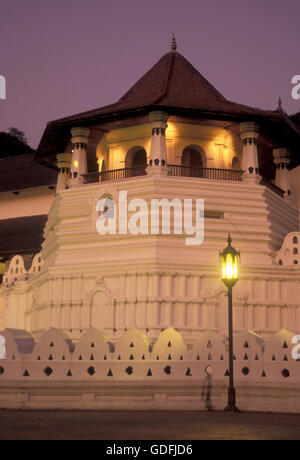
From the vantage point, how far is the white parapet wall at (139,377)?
15.8m

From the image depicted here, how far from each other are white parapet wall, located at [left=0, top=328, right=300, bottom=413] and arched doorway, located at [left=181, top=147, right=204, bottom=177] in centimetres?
1122

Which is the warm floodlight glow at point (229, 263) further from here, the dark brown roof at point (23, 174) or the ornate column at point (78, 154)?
the dark brown roof at point (23, 174)

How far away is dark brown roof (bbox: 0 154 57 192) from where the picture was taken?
43312mm

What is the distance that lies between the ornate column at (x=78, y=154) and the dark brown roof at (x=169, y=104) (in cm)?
40

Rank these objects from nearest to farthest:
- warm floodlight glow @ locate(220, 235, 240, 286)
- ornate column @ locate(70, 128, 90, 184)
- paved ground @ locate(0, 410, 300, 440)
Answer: paved ground @ locate(0, 410, 300, 440) → warm floodlight glow @ locate(220, 235, 240, 286) → ornate column @ locate(70, 128, 90, 184)

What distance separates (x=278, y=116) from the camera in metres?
25.7

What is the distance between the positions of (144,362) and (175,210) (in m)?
9.12

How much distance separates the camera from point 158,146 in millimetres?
24922

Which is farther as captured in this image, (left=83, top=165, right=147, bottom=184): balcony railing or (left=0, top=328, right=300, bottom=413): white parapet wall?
(left=83, top=165, right=147, bottom=184): balcony railing

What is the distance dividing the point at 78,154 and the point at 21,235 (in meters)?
15.0

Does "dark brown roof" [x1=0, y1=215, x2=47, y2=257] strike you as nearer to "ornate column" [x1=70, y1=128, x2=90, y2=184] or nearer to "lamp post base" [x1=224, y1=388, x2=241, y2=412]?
"ornate column" [x1=70, y1=128, x2=90, y2=184]

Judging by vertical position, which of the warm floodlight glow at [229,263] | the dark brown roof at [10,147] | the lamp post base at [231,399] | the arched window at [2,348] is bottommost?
the lamp post base at [231,399]

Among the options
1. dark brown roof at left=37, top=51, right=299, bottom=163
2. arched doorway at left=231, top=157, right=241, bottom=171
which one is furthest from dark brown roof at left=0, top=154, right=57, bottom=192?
arched doorway at left=231, top=157, right=241, bottom=171

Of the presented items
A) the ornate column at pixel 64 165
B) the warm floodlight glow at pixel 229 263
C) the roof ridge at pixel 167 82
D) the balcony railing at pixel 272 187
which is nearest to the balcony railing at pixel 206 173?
the balcony railing at pixel 272 187
